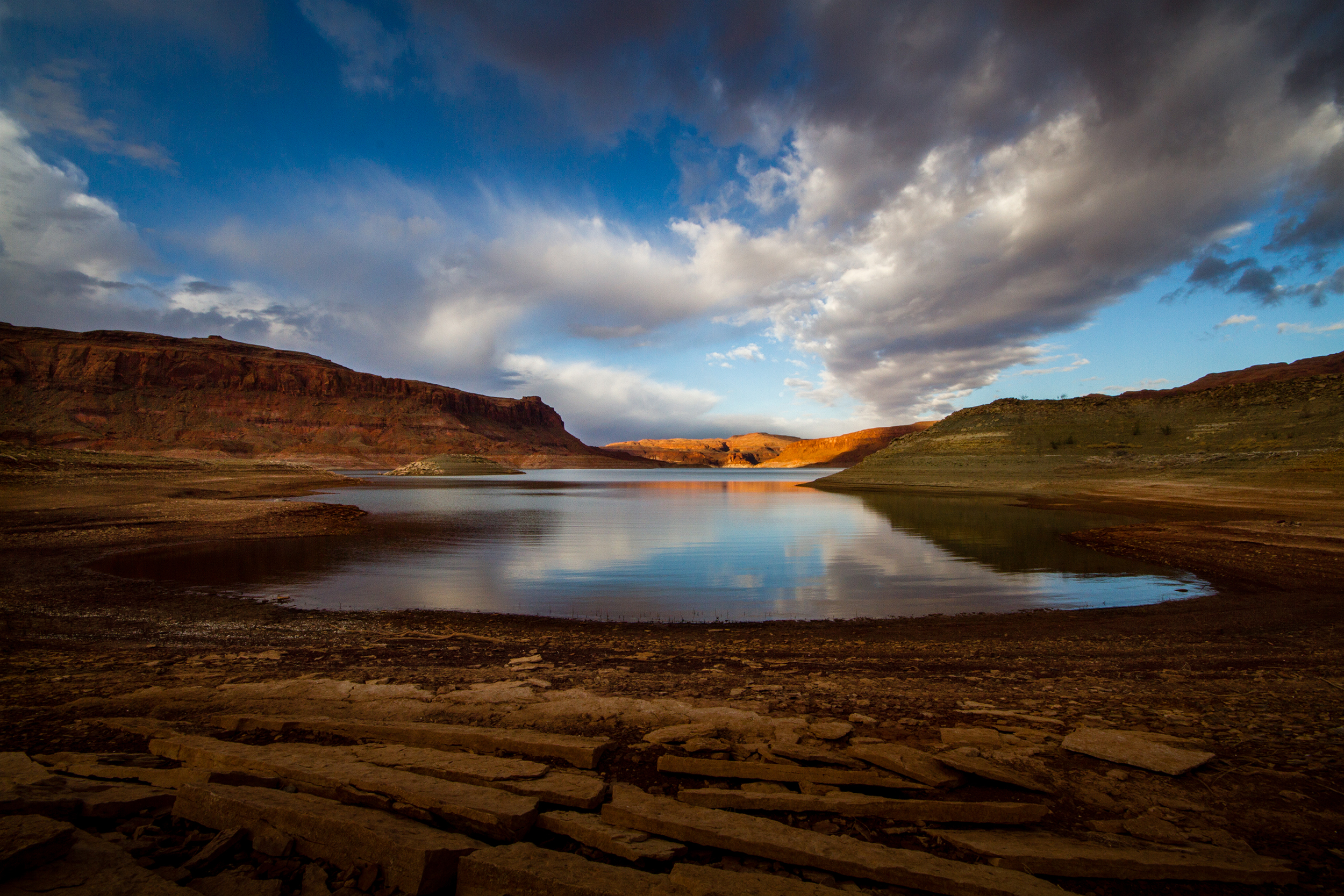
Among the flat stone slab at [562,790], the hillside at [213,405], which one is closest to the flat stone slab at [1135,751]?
the flat stone slab at [562,790]

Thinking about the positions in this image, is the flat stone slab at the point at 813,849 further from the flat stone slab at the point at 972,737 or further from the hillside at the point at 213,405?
the hillside at the point at 213,405

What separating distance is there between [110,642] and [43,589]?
6160 mm

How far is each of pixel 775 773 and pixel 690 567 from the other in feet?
45.4

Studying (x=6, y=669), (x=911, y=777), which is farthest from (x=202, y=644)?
(x=911, y=777)

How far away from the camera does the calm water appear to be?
507 inches

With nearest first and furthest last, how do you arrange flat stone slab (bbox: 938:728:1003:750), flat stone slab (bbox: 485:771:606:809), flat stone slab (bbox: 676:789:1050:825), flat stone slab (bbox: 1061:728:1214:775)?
flat stone slab (bbox: 676:789:1050:825), flat stone slab (bbox: 485:771:606:809), flat stone slab (bbox: 1061:728:1214:775), flat stone slab (bbox: 938:728:1003:750)

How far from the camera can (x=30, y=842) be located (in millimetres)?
2695

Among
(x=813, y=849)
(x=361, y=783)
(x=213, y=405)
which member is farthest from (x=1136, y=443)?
(x=213, y=405)

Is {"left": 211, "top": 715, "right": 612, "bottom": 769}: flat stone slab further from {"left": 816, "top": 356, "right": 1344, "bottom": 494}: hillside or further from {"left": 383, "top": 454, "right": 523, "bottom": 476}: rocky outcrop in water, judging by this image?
{"left": 383, "top": 454, "right": 523, "bottom": 476}: rocky outcrop in water

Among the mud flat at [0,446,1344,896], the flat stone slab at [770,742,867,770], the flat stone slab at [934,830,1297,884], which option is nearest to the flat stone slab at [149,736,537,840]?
the mud flat at [0,446,1344,896]

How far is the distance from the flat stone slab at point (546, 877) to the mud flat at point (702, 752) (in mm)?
16

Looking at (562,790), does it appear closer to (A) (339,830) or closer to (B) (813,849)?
(A) (339,830)

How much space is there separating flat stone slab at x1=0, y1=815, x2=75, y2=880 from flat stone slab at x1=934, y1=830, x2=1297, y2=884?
475 cm

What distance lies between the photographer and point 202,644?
845 centimetres
